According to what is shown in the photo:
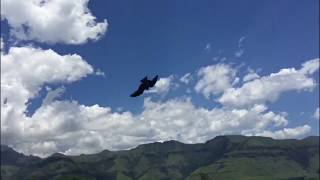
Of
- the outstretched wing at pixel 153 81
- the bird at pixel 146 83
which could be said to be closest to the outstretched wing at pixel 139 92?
the bird at pixel 146 83

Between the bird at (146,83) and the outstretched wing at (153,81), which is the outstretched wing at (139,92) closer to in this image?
the bird at (146,83)

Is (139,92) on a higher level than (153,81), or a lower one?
lower

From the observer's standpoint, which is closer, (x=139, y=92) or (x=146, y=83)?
(x=146, y=83)

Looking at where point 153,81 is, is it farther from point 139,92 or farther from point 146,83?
point 139,92

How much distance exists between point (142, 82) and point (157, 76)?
106cm

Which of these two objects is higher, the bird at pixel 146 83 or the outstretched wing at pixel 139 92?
the bird at pixel 146 83

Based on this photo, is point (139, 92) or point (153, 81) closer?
→ point (153, 81)

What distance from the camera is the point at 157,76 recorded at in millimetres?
34812

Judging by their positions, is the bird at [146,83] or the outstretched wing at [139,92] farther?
the outstretched wing at [139,92]

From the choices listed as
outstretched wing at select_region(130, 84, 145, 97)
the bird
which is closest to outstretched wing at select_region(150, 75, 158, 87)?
the bird

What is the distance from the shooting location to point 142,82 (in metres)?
34.8

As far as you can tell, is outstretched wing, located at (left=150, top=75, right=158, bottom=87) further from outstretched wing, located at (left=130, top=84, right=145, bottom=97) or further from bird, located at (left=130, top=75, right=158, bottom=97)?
outstretched wing, located at (left=130, top=84, right=145, bottom=97)

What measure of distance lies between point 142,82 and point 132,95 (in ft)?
4.05

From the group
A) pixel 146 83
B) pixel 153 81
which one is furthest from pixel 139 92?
pixel 153 81
